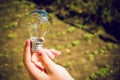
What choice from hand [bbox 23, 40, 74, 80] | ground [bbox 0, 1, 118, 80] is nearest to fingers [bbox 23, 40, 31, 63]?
hand [bbox 23, 40, 74, 80]

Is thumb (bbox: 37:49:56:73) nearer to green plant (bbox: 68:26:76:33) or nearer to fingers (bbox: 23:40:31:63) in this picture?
fingers (bbox: 23:40:31:63)

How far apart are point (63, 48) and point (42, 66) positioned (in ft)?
12.0

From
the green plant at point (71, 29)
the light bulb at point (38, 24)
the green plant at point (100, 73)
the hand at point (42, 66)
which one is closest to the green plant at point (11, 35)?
the green plant at point (71, 29)

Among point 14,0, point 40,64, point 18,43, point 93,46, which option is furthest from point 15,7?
point 40,64

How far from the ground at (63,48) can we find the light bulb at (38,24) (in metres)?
2.50

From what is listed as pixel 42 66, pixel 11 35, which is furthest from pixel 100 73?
pixel 42 66

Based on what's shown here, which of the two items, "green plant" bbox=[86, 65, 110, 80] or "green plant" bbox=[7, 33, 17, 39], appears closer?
"green plant" bbox=[86, 65, 110, 80]

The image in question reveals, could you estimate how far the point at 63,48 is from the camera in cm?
541

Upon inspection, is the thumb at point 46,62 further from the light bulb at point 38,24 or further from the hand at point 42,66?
the light bulb at point 38,24

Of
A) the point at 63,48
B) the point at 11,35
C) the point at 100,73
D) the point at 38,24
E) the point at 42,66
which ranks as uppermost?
the point at 38,24

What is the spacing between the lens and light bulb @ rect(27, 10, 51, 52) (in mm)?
1888

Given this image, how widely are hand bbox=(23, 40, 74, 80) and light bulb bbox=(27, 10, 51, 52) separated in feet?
0.30

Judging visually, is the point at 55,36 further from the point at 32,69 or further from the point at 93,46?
the point at 32,69

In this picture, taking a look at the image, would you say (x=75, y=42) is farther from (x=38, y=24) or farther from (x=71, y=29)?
(x=38, y=24)
